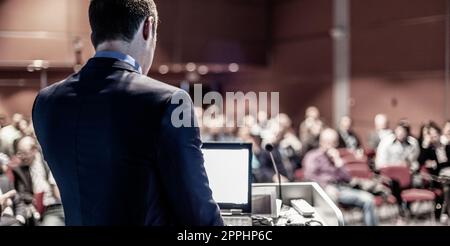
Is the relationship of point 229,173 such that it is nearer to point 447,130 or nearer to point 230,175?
point 230,175

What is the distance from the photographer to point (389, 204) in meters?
5.61

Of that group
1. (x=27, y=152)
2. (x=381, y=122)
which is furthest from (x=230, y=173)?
(x=381, y=122)

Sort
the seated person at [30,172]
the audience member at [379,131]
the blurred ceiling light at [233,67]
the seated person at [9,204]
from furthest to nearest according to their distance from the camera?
1. the blurred ceiling light at [233,67]
2. the audience member at [379,131]
3. the seated person at [30,172]
4. the seated person at [9,204]

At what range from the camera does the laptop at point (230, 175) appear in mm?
1962

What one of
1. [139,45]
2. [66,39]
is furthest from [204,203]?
[66,39]

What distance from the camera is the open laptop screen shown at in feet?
6.44

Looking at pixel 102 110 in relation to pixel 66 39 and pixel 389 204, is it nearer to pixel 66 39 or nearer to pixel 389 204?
pixel 389 204

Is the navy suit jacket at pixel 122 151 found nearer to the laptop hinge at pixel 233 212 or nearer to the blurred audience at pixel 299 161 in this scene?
the laptop hinge at pixel 233 212

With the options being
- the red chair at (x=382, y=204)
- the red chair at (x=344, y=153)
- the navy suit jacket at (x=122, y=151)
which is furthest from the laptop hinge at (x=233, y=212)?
the red chair at (x=344, y=153)

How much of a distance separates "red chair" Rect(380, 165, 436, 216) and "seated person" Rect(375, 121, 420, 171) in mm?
258

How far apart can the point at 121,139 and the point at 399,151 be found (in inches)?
222

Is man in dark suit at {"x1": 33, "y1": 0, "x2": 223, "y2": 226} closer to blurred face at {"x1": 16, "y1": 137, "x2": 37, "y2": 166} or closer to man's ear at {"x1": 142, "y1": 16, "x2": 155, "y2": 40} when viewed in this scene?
man's ear at {"x1": 142, "y1": 16, "x2": 155, "y2": 40}

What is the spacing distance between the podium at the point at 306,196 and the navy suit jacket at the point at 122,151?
957 millimetres

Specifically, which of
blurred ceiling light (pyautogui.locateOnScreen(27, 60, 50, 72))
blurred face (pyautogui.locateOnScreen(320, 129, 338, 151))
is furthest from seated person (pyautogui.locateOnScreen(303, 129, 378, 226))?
blurred ceiling light (pyautogui.locateOnScreen(27, 60, 50, 72))
